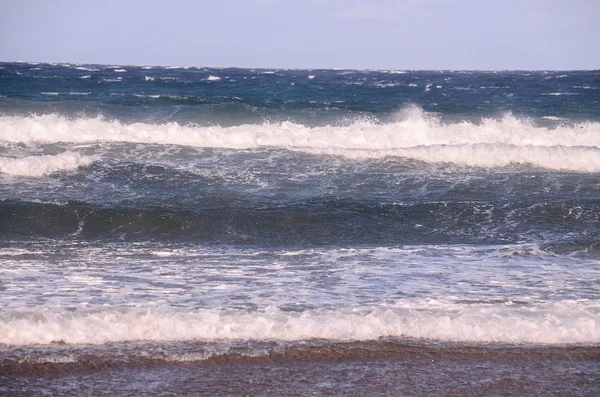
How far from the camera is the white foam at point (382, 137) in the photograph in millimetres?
13984

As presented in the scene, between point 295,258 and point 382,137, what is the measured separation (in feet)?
30.3

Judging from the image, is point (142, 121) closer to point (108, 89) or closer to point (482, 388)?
point (108, 89)

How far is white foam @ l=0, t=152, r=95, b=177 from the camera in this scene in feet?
39.2

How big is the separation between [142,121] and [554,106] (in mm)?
13516

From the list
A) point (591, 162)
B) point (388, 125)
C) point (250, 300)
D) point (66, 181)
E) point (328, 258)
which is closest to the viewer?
point (250, 300)

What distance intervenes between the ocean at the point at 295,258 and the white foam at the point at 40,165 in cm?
4

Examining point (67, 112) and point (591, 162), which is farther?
point (67, 112)

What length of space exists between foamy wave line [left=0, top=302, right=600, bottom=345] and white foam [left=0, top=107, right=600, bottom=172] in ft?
28.5

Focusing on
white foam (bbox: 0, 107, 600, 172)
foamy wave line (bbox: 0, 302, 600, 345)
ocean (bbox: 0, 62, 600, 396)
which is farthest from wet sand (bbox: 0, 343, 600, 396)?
white foam (bbox: 0, 107, 600, 172)

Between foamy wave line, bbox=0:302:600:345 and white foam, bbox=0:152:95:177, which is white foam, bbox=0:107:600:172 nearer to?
white foam, bbox=0:152:95:177

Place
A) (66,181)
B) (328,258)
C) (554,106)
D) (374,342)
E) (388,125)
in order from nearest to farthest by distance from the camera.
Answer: (374,342), (328,258), (66,181), (388,125), (554,106)

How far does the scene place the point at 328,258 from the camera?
302 inches

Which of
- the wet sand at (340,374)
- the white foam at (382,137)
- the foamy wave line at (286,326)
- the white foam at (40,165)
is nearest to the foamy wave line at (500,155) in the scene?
the white foam at (382,137)

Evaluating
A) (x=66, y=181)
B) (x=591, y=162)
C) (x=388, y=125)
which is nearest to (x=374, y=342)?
(x=66, y=181)
